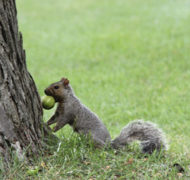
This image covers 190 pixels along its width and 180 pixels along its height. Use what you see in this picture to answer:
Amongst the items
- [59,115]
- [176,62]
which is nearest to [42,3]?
[176,62]

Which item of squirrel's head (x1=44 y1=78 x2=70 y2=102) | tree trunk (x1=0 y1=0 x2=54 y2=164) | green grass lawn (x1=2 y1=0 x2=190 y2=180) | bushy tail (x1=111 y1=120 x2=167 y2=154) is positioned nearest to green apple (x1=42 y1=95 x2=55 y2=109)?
squirrel's head (x1=44 y1=78 x2=70 y2=102)

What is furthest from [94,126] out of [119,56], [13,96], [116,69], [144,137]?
[119,56]

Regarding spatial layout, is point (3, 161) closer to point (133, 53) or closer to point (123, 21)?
point (133, 53)

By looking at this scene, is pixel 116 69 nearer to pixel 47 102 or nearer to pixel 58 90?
pixel 58 90

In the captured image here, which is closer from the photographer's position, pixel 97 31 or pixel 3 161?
pixel 3 161

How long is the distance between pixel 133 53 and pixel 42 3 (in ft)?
26.9

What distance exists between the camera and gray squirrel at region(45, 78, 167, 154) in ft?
14.1

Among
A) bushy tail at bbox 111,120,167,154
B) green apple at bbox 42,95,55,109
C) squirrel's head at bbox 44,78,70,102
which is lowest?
bushy tail at bbox 111,120,167,154

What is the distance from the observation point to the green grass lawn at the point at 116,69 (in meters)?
3.83

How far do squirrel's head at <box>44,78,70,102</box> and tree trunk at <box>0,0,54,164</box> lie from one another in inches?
28.3

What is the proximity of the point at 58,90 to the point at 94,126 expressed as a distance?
0.53 meters

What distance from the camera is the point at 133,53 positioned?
10.1m

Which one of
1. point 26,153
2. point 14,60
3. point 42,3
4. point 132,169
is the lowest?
point 132,169

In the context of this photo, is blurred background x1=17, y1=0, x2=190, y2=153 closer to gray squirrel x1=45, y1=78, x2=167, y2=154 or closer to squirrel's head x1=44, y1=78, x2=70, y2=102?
gray squirrel x1=45, y1=78, x2=167, y2=154
